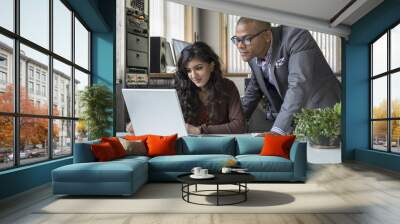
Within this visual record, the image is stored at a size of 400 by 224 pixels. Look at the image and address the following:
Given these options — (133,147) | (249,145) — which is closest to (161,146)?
(133,147)

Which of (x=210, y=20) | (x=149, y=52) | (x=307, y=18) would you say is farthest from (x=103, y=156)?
(x=307, y=18)

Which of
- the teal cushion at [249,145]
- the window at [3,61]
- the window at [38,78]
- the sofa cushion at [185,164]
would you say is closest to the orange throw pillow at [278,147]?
the teal cushion at [249,145]

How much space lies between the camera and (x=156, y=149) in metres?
6.64

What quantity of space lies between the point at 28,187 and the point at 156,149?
2016 mm

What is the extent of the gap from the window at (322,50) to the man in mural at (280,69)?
12cm

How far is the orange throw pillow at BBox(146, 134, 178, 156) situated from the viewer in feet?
21.8

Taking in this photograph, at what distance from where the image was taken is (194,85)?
877 centimetres

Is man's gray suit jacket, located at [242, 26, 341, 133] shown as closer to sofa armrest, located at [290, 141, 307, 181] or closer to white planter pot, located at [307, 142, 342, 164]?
white planter pot, located at [307, 142, 342, 164]

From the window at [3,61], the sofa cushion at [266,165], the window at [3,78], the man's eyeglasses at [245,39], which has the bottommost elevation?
the sofa cushion at [266,165]

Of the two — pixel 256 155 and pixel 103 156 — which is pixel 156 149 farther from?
pixel 256 155

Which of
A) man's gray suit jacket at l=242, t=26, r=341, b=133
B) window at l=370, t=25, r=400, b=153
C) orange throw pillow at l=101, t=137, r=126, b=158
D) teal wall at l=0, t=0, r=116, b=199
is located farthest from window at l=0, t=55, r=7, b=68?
window at l=370, t=25, r=400, b=153

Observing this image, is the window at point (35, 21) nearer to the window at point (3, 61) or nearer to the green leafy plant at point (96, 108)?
the window at point (3, 61)

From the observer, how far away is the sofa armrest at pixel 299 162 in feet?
19.6

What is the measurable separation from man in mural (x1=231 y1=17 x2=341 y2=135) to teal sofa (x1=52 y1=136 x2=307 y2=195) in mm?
2226
